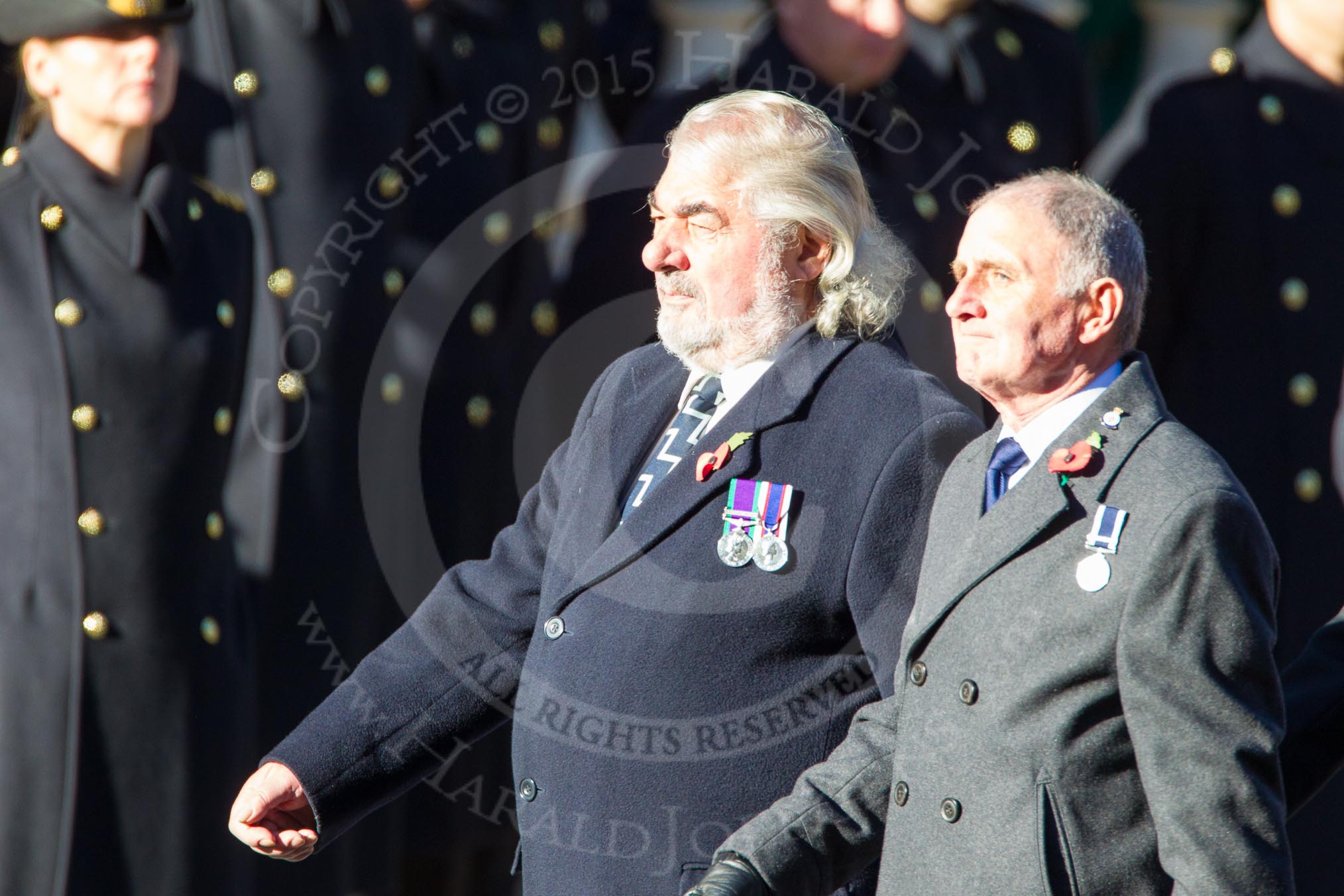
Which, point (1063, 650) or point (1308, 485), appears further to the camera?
point (1308, 485)

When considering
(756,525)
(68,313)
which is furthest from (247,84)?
(756,525)

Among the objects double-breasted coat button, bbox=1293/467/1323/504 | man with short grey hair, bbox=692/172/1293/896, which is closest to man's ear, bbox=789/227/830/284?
man with short grey hair, bbox=692/172/1293/896

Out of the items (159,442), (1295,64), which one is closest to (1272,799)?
(1295,64)

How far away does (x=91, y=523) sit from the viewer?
2713mm

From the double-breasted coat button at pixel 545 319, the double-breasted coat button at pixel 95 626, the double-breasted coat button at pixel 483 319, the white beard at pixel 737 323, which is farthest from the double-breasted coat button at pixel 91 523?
the white beard at pixel 737 323

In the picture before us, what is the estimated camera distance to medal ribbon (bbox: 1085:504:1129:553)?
163cm

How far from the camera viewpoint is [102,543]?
273 centimetres

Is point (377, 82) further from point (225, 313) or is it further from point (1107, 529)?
point (1107, 529)

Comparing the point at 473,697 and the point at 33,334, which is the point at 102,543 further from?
the point at 473,697

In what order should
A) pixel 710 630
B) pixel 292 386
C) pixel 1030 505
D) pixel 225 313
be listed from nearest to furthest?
pixel 1030 505, pixel 710 630, pixel 225 313, pixel 292 386

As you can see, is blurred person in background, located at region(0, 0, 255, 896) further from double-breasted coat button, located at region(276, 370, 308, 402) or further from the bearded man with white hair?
the bearded man with white hair

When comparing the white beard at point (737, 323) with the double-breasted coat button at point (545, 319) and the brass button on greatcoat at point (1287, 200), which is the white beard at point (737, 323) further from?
the brass button on greatcoat at point (1287, 200)

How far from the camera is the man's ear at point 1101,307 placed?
69.6 inches

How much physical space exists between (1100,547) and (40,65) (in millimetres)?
1978
